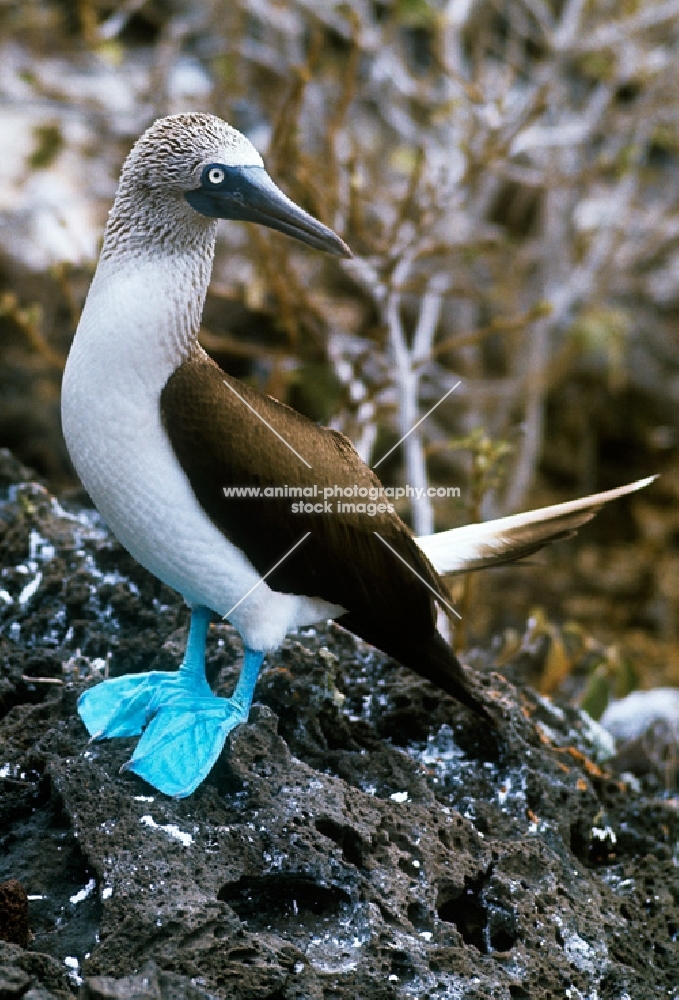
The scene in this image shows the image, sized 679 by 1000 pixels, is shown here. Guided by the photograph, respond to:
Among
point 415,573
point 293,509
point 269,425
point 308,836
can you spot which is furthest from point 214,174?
point 308,836

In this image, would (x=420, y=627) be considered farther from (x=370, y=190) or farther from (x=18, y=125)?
(x=18, y=125)

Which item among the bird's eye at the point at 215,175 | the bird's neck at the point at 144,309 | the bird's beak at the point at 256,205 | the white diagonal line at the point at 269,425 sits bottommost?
the white diagonal line at the point at 269,425

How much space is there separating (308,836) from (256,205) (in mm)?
1313

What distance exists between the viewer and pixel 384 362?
189 inches

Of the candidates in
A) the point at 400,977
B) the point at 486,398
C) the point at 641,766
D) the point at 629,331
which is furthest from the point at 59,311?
the point at 400,977

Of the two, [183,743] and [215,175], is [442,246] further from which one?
[183,743]

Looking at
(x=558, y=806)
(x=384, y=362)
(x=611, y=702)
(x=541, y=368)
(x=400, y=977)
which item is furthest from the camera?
(x=541, y=368)

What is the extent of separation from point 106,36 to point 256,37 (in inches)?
97.5

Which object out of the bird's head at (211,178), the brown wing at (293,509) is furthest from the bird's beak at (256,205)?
the brown wing at (293,509)

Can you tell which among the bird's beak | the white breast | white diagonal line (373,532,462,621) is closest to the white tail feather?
white diagonal line (373,532,462,621)

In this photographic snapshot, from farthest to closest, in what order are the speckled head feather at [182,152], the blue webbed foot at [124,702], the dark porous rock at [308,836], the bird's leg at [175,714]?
the blue webbed foot at [124,702] < the bird's leg at [175,714] < the speckled head feather at [182,152] < the dark porous rock at [308,836]

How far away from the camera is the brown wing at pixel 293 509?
7.34 feet

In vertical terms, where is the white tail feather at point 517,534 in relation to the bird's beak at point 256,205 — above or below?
below

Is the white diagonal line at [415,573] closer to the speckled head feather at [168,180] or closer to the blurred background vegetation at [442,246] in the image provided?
the speckled head feather at [168,180]
